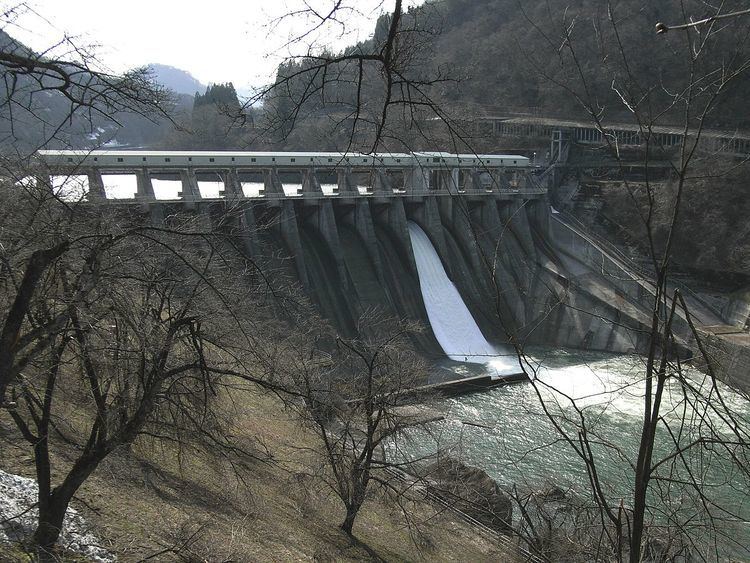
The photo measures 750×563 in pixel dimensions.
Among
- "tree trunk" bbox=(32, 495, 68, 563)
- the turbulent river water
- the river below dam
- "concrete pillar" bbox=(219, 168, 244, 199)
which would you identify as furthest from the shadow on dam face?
"tree trunk" bbox=(32, 495, 68, 563)

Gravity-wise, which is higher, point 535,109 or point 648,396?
point 535,109

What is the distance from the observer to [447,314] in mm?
22281

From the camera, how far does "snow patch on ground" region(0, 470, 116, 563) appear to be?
4.79 m

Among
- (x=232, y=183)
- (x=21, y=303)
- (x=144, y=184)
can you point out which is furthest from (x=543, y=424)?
(x=21, y=303)

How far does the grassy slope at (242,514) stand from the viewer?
6145mm

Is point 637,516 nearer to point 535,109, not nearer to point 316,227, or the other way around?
point 316,227

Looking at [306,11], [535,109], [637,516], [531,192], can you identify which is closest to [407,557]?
[637,516]

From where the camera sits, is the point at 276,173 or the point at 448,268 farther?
the point at 448,268

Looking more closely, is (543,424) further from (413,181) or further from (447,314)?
(413,181)

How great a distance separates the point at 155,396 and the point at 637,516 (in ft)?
11.5

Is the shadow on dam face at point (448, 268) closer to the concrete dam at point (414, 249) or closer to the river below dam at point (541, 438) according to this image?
the concrete dam at point (414, 249)

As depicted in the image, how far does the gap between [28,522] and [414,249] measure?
1914 centimetres

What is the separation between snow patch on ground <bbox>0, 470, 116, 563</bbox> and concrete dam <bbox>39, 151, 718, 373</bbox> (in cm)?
1228

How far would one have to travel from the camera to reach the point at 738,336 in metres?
20.1
